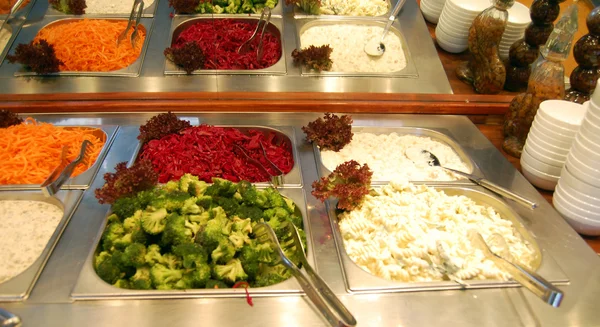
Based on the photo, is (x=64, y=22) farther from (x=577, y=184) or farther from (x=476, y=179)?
(x=577, y=184)

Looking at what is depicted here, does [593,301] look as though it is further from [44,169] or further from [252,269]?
[44,169]

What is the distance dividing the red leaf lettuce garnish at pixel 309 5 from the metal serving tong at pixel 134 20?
98 centimetres

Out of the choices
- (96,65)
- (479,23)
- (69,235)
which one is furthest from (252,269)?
(479,23)

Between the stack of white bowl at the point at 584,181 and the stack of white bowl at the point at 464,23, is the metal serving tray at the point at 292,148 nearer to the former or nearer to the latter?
the stack of white bowl at the point at 584,181

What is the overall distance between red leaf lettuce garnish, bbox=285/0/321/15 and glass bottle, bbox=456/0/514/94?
3.39 feet

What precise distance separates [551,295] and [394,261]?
51 centimetres

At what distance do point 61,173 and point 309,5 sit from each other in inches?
76.8

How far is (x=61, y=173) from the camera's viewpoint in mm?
1804

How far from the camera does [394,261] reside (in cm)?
160

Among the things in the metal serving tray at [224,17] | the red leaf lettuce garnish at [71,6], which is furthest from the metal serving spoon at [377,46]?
the red leaf lettuce garnish at [71,6]

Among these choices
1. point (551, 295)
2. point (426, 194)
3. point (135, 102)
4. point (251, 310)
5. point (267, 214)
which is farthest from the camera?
point (135, 102)

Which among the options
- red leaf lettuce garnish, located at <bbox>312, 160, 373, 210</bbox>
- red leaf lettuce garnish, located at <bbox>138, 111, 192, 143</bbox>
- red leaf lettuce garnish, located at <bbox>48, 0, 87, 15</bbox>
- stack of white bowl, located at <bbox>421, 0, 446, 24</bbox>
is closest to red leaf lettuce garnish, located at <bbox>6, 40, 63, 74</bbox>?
red leaf lettuce garnish, located at <bbox>48, 0, 87, 15</bbox>

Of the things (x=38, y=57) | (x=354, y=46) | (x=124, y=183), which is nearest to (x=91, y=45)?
(x=38, y=57)

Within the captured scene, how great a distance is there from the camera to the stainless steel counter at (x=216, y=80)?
2395mm
